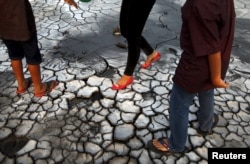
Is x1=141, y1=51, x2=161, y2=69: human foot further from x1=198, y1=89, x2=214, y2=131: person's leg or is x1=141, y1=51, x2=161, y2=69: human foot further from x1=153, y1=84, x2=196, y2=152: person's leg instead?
x1=153, y1=84, x2=196, y2=152: person's leg

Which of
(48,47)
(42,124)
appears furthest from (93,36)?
(42,124)

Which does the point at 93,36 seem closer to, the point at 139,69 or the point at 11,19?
the point at 139,69

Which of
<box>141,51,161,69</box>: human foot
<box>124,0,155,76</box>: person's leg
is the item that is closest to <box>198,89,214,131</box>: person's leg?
<box>124,0,155,76</box>: person's leg

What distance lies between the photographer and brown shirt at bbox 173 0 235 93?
155 centimetres

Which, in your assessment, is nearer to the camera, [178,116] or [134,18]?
[178,116]

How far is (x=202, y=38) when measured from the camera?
1.61m

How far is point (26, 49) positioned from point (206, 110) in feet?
5.26

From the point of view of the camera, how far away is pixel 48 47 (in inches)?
144

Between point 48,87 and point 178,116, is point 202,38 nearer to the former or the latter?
point 178,116

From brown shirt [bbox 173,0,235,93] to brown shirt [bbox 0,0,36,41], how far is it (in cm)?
133

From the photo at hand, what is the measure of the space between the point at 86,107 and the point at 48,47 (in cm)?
126

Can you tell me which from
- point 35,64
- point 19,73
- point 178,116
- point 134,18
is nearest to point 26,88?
point 19,73

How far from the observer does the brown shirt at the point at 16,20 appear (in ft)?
7.61

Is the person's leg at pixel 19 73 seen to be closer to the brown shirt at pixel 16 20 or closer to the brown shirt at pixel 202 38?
the brown shirt at pixel 16 20
